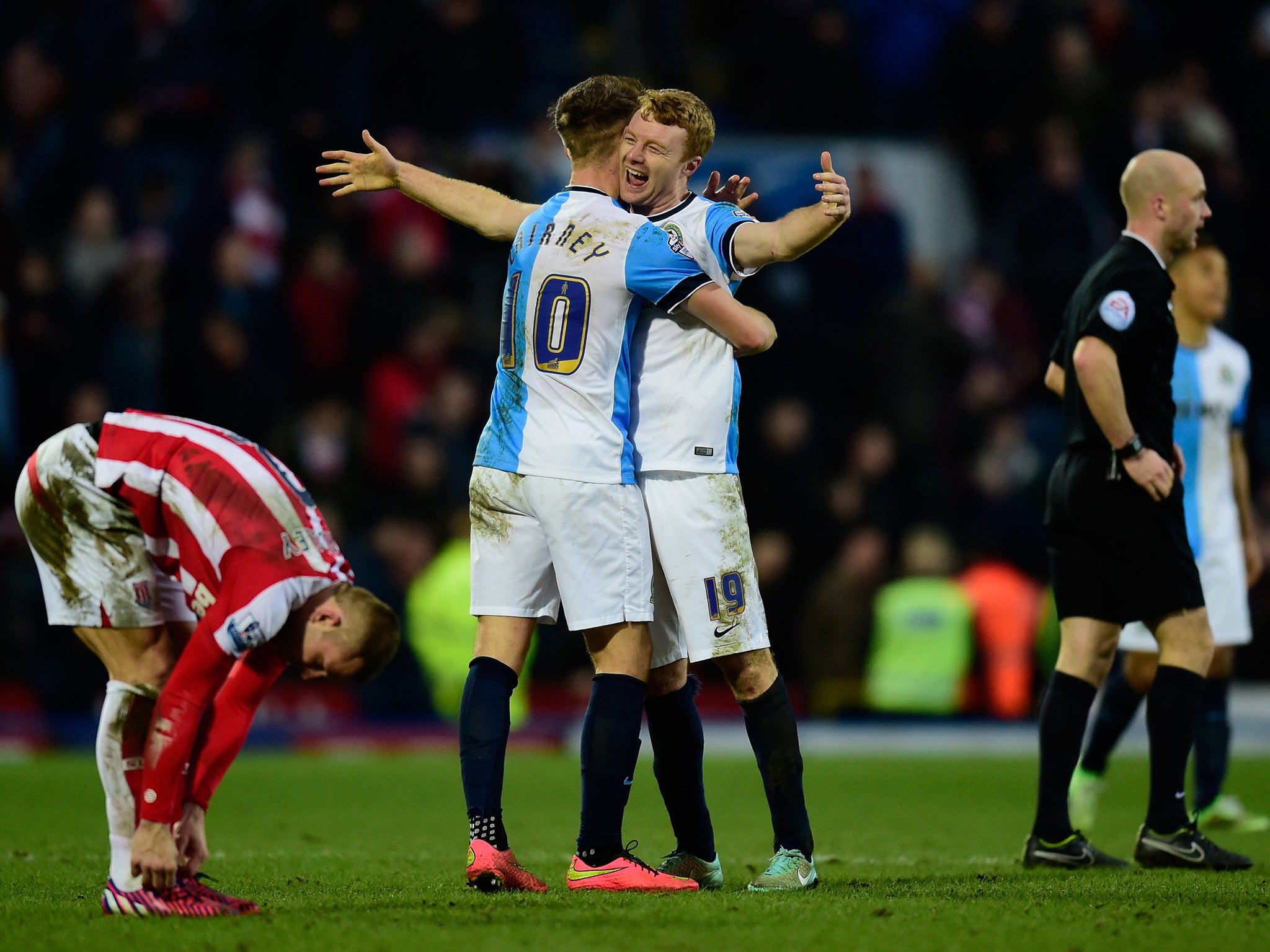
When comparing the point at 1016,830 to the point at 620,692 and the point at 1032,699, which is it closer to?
the point at 620,692

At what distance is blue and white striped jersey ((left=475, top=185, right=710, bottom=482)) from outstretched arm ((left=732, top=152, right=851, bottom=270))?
8.5 inches

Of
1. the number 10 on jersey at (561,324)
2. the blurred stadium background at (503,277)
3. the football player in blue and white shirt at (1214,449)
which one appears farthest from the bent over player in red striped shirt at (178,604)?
the blurred stadium background at (503,277)

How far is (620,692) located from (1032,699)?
9167 mm

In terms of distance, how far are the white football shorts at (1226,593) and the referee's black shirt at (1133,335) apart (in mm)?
1413

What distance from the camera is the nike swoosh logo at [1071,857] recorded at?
19.2 ft

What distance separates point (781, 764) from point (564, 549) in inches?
37.7

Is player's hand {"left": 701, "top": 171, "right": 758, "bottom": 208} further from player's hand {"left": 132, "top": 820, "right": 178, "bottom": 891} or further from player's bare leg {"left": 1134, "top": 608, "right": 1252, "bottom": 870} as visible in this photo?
player's hand {"left": 132, "top": 820, "right": 178, "bottom": 891}

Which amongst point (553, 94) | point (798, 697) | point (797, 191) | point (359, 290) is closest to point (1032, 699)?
point (798, 697)

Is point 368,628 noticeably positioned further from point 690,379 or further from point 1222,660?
point 1222,660

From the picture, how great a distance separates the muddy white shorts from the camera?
5.04m

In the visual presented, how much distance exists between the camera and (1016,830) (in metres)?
7.54

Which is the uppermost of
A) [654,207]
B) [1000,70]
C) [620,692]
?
[1000,70]

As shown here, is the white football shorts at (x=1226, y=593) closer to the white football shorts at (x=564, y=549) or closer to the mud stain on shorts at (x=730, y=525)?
the mud stain on shorts at (x=730, y=525)

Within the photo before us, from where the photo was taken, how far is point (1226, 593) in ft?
23.8
